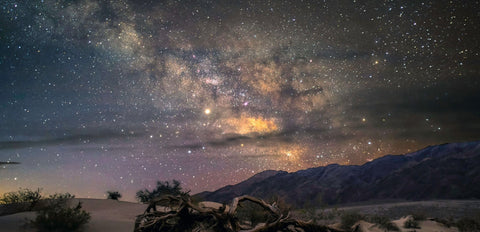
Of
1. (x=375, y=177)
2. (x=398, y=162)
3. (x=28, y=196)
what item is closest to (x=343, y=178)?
(x=375, y=177)

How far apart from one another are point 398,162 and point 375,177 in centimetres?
1144

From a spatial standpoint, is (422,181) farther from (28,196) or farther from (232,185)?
(28,196)

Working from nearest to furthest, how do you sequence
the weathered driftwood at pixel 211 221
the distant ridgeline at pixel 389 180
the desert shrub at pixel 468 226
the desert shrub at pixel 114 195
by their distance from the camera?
1. the weathered driftwood at pixel 211 221
2. the desert shrub at pixel 468 226
3. the desert shrub at pixel 114 195
4. the distant ridgeline at pixel 389 180

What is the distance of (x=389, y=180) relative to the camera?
80000mm

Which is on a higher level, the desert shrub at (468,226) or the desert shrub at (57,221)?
the desert shrub at (57,221)

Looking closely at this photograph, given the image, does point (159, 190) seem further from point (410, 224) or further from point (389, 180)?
point (389, 180)

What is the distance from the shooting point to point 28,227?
6027mm

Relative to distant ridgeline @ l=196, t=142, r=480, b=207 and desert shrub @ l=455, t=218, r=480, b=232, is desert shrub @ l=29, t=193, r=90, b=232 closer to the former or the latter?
desert shrub @ l=455, t=218, r=480, b=232

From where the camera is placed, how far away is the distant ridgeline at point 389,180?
2657 inches

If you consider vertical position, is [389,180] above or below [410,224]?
below

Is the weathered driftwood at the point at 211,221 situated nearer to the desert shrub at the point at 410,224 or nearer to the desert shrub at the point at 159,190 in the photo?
the desert shrub at the point at 410,224

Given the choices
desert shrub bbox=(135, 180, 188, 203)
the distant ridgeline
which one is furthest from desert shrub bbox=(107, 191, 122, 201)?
the distant ridgeline

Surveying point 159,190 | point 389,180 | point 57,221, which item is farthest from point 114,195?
point 389,180

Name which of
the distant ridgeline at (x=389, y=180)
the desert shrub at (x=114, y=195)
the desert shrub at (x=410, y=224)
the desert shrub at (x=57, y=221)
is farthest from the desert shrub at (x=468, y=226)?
the distant ridgeline at (x=389, y=180)
